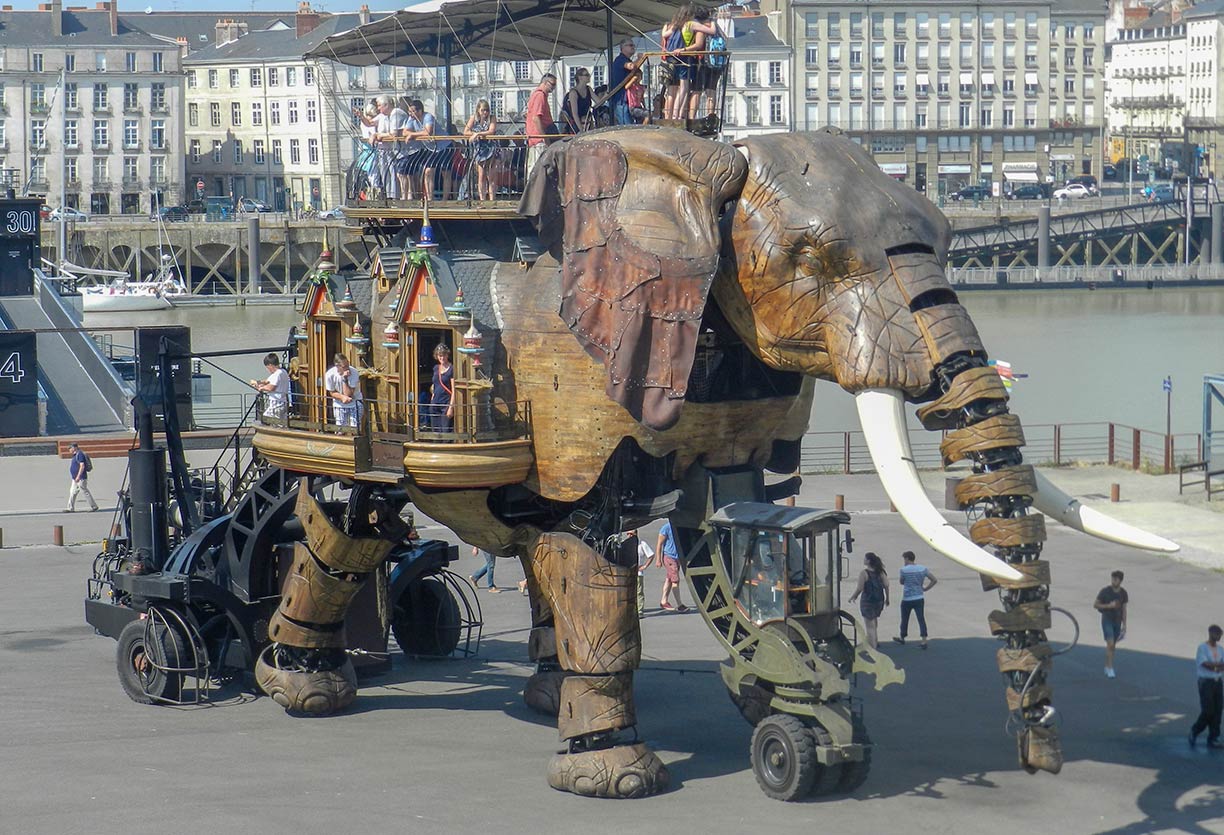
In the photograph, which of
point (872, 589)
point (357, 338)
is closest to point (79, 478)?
point (357, 338)

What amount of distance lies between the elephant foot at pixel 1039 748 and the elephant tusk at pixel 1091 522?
4.85ft

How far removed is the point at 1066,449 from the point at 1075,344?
27732 millimetres

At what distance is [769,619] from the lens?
16.3 m

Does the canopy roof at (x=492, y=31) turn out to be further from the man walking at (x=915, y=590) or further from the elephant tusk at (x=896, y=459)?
the man walking at (x=915, y=590)

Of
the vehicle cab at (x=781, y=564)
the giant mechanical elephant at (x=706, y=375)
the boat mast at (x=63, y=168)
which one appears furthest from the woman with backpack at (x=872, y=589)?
the boat mast at (x=63, y=168)

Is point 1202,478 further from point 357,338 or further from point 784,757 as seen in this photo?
point 357,338

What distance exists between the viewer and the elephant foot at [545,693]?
18922 mm

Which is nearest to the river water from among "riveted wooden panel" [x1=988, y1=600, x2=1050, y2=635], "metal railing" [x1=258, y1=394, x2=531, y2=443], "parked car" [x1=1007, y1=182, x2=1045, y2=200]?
"parked car" [x1=1007, y1=182, x2=1045, y2=200]

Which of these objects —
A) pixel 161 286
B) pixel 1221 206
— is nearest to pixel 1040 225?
pixel 1221 206

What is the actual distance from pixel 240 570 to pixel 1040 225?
255 ft

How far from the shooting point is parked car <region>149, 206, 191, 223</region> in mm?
91375

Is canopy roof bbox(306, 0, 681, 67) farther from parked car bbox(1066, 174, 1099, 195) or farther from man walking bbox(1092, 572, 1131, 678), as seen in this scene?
parked car bbox(1066, 174, 1099, 195)

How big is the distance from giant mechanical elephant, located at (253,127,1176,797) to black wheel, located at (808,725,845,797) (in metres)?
0.04

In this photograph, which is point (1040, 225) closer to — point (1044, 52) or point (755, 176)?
point (1044, 52)
